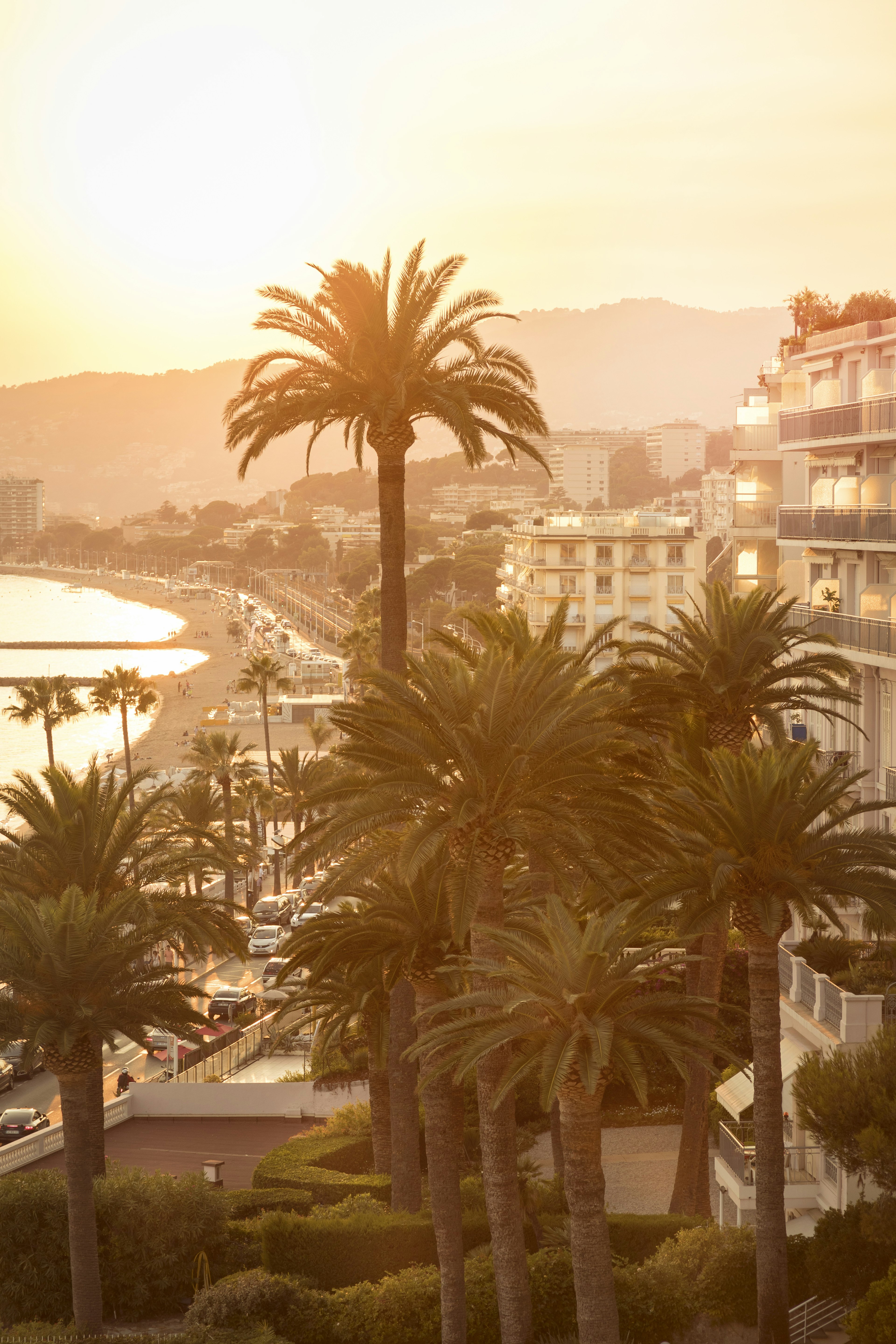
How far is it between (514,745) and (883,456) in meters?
14.2

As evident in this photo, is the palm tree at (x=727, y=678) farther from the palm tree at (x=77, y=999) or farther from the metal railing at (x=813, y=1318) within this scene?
the palm tree at (x=77, y=999)

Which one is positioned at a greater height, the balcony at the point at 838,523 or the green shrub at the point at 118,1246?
the balcony at the point at 838,523

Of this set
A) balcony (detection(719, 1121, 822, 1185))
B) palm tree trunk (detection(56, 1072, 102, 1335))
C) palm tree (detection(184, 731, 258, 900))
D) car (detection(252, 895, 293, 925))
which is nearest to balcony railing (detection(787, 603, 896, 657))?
balcony (detection(719, 1121, 822, 1185))

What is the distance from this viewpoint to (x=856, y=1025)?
17547 millimetres

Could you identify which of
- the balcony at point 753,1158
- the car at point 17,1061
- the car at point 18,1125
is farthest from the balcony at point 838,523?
the car at point 17,1061

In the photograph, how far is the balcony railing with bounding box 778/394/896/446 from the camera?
2612cm

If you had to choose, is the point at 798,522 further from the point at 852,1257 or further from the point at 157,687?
the point at 157,687

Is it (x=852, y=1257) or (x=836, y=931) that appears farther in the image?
(x=836, y=931)

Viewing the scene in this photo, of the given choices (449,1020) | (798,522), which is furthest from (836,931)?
(449,1020)

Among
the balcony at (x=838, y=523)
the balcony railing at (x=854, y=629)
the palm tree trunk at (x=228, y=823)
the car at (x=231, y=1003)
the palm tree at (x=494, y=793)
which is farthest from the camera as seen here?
the palm tree trunk at (x=228, y=823)

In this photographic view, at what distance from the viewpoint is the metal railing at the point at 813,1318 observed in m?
17.0

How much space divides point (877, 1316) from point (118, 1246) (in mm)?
12348

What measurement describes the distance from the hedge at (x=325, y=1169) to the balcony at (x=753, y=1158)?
5.84m

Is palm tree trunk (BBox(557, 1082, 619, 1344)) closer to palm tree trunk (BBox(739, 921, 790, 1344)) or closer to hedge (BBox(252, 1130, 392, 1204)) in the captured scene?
palm tree trunk (BBox(739, 921, 790, 1344))
